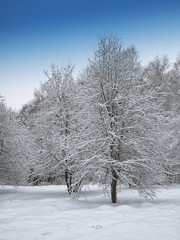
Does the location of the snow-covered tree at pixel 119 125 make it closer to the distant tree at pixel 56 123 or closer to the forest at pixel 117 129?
the forest at pixel 117 129

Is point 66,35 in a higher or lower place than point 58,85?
higher

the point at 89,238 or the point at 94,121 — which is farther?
the point at 94,121

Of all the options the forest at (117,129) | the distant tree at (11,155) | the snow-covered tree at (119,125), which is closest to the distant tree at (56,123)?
the forest at (117,129)

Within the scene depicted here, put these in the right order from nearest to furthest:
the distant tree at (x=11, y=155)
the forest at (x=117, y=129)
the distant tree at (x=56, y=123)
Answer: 1. the forest at (x=117, y=129)
2. the distant tree at (x=56, y=123)
3. the distant tree at (x=11, y=155)

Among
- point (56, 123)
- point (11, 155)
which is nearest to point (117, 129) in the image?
point (56, 123)

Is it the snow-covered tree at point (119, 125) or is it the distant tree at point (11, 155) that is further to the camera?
the distant tree at point (11, 155)

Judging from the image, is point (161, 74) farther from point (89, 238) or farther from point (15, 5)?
point (15, 5)

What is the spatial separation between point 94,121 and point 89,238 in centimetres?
578

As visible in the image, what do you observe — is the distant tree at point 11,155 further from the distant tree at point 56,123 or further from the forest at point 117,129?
the forest at point 117,129

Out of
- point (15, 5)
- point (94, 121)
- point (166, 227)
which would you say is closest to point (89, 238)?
point (166, 227)

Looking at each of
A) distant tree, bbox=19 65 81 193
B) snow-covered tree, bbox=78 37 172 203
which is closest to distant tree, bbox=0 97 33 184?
distant tree, bbox=19 65 81 193

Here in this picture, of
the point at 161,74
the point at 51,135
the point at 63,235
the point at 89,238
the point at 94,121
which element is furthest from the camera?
the point at 161,74

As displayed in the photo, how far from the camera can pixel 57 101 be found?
44.8 feet

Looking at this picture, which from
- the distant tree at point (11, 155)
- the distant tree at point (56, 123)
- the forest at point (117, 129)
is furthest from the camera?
the distant tree at point (11, 155)
